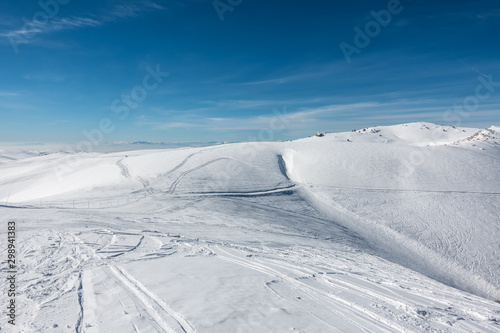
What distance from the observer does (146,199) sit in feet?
79.5

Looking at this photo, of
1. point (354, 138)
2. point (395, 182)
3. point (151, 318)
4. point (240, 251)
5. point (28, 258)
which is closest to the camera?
point (151, 318)

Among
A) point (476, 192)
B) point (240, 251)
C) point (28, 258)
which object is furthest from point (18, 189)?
point (476, 192)

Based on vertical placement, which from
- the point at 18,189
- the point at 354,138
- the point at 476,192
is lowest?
the point at 18,189

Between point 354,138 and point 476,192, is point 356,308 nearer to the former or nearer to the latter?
point 476,192

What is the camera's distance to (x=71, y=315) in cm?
614

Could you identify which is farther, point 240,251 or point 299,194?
point 299,194

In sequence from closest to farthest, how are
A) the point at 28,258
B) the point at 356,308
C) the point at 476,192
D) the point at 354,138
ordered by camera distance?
the point at 356,308
the point at 28,258
the point at 476,192
the point at 354,138

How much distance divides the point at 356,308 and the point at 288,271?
3.06 m

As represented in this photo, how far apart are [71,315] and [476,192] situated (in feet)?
112

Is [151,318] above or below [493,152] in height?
below

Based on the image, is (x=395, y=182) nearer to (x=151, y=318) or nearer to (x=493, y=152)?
(x=493, y=152)

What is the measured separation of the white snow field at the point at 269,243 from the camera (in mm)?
6535

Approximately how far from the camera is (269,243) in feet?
48.9

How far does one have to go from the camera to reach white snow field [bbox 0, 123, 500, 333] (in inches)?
257
